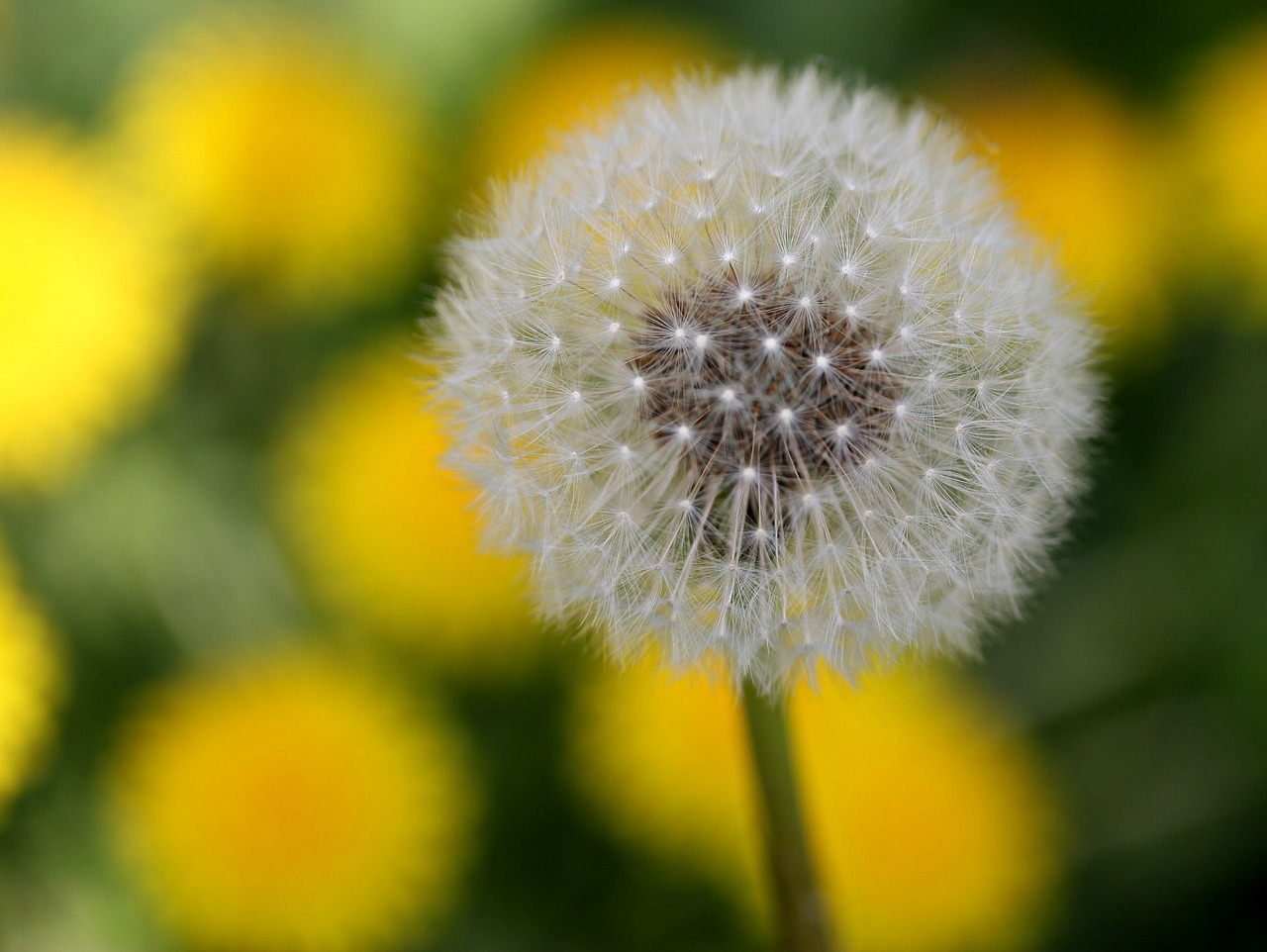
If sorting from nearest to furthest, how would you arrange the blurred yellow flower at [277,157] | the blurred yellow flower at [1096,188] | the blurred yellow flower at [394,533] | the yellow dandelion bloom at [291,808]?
1. the yellow dandelion bloom at [291,808]
2. the blurred yellow flower at [394,533]
3. the blurred yellow flower at [277,157]
4. the blurred yellow flower at [1096,188]

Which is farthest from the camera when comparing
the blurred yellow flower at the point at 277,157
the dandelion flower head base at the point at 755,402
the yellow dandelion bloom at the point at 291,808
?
the blurred yellow flower at the point at 277,157

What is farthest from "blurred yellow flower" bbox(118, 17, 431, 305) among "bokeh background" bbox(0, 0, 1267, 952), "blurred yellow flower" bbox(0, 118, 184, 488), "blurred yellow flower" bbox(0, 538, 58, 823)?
"blurred yellow flower" bbox(0, 538, 58, 823)

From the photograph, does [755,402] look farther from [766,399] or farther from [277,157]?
[277,157]

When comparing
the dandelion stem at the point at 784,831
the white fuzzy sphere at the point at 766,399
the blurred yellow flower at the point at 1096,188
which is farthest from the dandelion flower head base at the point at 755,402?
the blurred yellow flower at the point at 1096,188

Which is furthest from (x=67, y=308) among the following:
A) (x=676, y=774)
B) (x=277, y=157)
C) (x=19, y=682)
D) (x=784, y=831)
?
(x=784, y=831)

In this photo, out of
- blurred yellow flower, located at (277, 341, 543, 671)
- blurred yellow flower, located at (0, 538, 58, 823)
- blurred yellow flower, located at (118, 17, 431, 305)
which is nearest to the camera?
blurred yellow flower, located at (0, 538, 58, 823)

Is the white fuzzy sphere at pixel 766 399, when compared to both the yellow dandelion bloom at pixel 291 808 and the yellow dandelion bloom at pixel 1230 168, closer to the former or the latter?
the yellow dandelion bloom at pixel 291 808

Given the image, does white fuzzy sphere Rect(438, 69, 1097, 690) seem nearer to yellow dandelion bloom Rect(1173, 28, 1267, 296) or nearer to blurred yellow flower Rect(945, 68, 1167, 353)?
blurred yellow flower Rect(945, 68, 1167, 353)

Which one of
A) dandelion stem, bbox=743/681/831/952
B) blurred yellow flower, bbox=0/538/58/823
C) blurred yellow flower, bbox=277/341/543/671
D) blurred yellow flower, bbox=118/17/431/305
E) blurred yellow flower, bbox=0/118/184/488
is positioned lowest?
dandelion stem, bbox=743/681/831/952
